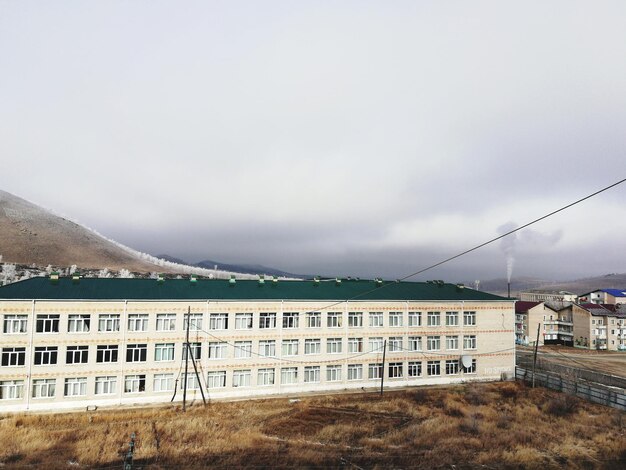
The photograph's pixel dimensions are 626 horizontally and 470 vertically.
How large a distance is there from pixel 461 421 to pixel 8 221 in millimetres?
216679

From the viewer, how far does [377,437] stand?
2595 cm

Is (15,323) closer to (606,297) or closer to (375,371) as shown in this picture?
(375,371)

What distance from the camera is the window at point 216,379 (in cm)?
3474

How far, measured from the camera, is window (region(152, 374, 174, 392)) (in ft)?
109

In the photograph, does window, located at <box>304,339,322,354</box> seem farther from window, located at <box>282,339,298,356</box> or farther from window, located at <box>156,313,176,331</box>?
window, located at <box>156,313,176,331</box>

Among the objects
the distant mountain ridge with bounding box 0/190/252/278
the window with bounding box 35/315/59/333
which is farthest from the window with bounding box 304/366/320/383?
the distant mountain ridge with bounding box 0/190/252/278

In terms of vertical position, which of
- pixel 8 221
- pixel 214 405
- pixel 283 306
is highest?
pixel 8 221

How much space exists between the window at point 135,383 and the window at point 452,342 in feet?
97.6

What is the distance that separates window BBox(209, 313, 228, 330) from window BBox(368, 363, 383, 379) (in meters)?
14.8

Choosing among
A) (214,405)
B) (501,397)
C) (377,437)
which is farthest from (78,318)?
(501,397)

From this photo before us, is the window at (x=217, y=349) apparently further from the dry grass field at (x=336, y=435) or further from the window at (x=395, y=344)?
the window at (x=395, y=344)

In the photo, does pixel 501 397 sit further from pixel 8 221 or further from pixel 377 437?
pixel 8 221

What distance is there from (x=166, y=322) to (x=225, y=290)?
5.98m

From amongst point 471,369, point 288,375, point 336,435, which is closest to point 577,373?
point 471,369
